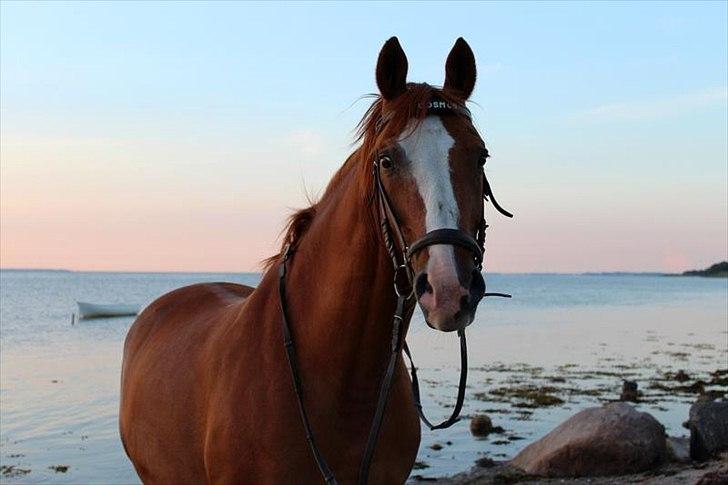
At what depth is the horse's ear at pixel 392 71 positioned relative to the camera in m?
2.77

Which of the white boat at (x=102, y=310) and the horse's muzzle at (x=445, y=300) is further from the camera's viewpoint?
the white boat at (x=102, y=310)

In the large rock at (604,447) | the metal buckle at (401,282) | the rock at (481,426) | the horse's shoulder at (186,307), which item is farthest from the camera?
the rock at (481,426)

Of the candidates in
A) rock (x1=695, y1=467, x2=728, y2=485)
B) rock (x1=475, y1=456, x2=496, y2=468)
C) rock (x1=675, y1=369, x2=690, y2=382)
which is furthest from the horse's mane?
rock (x1=675, y1=369, x2=690, y2=382)

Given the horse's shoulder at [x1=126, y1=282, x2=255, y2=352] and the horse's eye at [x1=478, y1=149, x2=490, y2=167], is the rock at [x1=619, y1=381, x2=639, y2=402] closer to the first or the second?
the horse's shoulder at [x1=126, y1=282, x2=255, y2=352]

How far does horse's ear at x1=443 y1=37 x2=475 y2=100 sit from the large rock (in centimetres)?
816

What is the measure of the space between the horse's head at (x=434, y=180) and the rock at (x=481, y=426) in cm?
1193

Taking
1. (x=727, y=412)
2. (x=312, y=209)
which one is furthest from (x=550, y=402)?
(x=312, y=209)

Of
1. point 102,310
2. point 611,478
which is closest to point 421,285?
point 611,478

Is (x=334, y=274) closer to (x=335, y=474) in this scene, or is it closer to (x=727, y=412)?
(x=335, y=474)

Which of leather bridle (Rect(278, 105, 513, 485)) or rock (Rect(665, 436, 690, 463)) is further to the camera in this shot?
rock (Rect(665, 436, 690, 463))

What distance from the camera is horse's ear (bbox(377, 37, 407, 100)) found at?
2.77m

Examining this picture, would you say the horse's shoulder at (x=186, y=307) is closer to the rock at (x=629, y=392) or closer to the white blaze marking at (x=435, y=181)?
the white blaze marking at (x=435, y=181)

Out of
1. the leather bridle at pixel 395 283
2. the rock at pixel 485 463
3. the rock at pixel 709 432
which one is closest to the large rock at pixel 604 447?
the rock at pixel 709 432

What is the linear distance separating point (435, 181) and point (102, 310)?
5337cm
